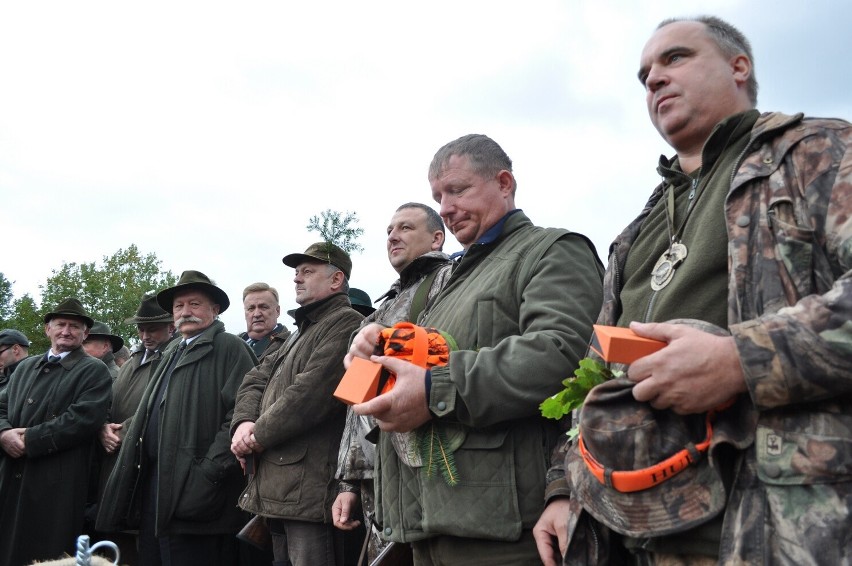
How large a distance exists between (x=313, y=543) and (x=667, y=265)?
3.57 metres

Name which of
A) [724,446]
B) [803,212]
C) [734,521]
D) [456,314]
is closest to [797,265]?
[803,212]

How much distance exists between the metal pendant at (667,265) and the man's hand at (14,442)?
6.49 metres

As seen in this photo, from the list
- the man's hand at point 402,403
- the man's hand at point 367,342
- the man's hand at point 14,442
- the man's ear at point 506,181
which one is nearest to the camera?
the man's hand at point 402,403

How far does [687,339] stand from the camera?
1730 mm

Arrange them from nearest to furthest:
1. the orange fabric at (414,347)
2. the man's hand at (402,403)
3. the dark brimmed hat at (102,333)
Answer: the man's hand at (402,403) → the orange fabric at (414,347) → the dark brimmed hat at (102,333)

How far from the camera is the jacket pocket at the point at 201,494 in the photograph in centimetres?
573

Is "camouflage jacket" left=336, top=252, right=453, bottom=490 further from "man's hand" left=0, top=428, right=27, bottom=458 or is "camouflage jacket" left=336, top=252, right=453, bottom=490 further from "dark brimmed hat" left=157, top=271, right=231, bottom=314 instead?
"man's hand" left=0, top=428, right=27, bottom=458

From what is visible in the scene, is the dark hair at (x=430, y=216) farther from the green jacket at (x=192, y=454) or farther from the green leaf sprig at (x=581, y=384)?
the green leaf sprig at (x=581, y=384)

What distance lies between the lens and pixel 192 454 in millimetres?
5949

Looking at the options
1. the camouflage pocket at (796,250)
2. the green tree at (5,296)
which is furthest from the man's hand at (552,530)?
the green tree at (5,296)

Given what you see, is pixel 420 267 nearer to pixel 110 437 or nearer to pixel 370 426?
pixel 370 426

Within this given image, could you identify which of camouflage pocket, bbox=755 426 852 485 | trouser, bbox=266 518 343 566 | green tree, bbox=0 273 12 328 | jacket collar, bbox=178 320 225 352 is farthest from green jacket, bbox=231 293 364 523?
green tree, bbox=0 273 12 328

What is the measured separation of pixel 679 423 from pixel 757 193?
60 centimetres

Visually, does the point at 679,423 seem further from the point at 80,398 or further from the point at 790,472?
the point at 80,398
